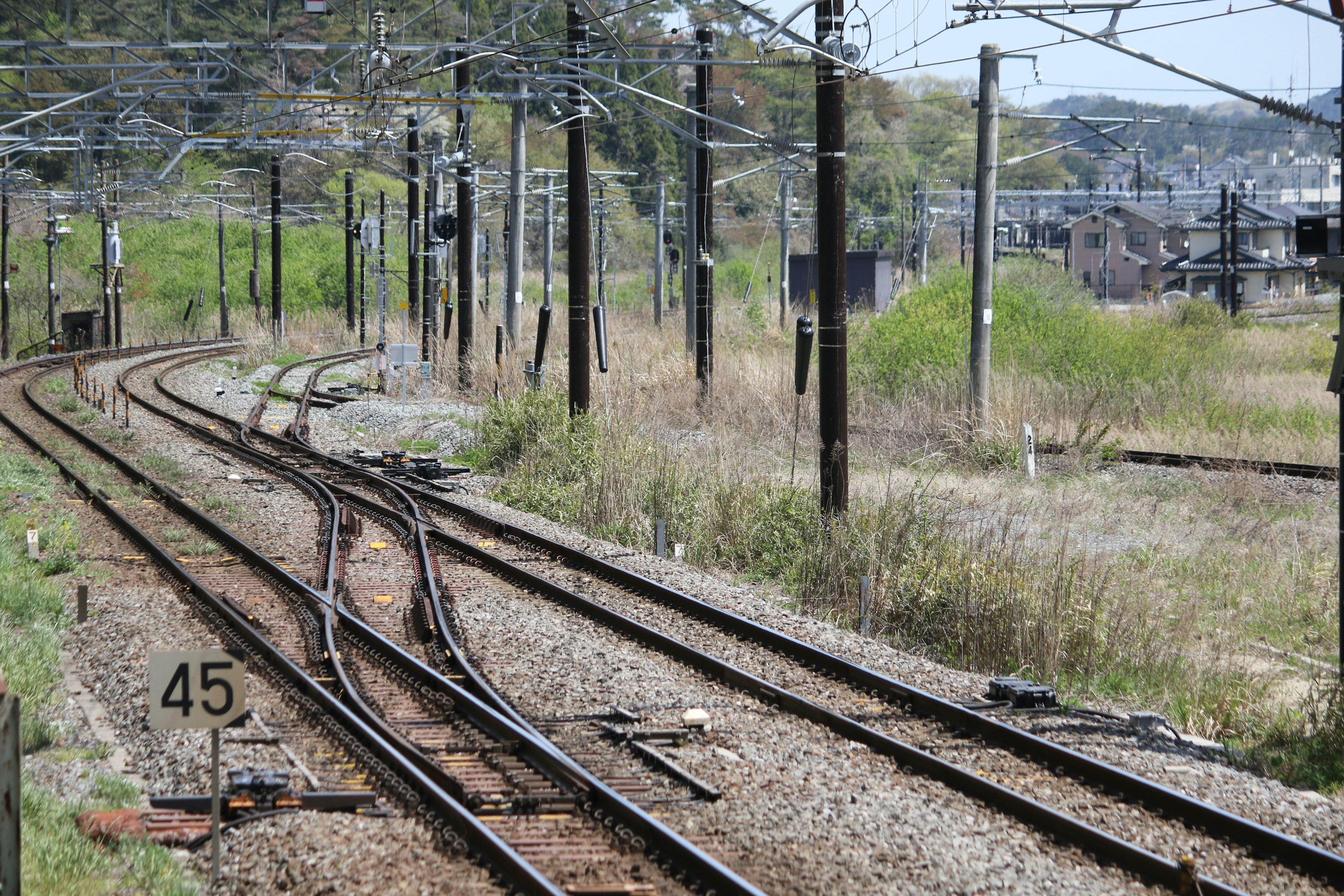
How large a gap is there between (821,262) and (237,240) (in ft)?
237

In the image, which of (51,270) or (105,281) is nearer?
(105,281)

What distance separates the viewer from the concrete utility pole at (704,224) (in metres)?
21.7

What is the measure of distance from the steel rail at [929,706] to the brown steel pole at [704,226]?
27.3ft

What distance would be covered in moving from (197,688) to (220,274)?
2413 inches

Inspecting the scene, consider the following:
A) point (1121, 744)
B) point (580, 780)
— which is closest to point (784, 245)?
point (1121, 744)

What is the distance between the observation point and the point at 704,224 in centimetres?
2283

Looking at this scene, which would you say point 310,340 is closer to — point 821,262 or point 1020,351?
point 1020,351

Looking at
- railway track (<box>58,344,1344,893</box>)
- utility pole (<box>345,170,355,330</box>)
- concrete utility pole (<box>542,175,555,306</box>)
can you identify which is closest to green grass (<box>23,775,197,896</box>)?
railway track (<box>58,344,1344,893</box>)

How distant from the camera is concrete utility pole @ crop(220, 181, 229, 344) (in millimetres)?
49094

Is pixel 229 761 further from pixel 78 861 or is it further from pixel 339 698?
pixel 78 861

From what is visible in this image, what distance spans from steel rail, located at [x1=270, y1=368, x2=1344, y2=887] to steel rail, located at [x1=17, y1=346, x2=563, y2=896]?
209 cm

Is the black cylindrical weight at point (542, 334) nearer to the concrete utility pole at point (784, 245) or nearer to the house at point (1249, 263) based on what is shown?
the concrete utility pole at point (784, 245)

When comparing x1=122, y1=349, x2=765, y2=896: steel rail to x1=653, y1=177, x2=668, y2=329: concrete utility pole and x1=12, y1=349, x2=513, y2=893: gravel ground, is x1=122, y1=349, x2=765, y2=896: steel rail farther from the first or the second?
x1=653, y1=177, x2=668, y2=329: concrete utility pole

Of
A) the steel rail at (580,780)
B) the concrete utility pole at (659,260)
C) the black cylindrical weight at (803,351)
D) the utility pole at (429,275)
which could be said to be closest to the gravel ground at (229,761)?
the steel rail at (580,780)
